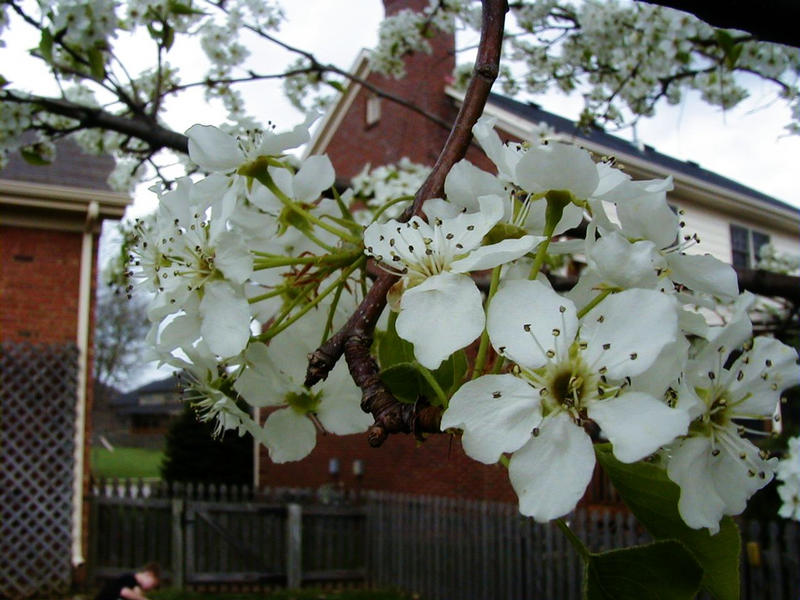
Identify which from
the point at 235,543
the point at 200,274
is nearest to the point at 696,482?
the point at 200,274

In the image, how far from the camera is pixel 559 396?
2.24 ft

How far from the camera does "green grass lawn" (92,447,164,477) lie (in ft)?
86.4

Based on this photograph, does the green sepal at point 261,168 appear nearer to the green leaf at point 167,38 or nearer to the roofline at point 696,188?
the green leaf at point 167,38

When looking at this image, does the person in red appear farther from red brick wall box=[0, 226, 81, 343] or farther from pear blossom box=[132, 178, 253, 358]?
pear blossom box=[132, 178, 253, 358]

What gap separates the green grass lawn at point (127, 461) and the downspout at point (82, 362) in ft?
58.6

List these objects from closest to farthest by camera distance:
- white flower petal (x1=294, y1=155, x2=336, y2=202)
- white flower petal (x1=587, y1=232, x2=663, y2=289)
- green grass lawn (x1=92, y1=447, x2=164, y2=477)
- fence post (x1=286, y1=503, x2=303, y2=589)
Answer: white flower petal (x1=587, y1=232, x2=663, y2=289) → white flower petal (x1=294, y1=155, x2=336, y2=202) → fence post (x1=286, y1=503, x2=303, y2=589) → green grass lawn (x1=92, y1=447, x2=164, y2=477)

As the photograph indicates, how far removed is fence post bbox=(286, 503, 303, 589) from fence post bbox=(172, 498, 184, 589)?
1.18 meters

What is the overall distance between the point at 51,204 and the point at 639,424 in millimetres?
8203

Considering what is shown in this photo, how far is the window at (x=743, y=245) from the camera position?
13.0 metres

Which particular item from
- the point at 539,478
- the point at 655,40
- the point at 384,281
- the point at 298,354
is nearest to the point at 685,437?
the point at 539,478

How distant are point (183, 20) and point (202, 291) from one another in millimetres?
3676

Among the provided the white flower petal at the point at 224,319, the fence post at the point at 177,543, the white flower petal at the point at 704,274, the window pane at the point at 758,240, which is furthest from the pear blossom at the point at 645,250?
the window pane at the point at 758,240

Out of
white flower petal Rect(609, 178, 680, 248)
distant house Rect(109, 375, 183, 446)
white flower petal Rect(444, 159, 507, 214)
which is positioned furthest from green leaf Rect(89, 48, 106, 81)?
distant house Rect(109, 375, 183, 446)

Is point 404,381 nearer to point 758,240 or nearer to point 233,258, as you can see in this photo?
point 233,258
